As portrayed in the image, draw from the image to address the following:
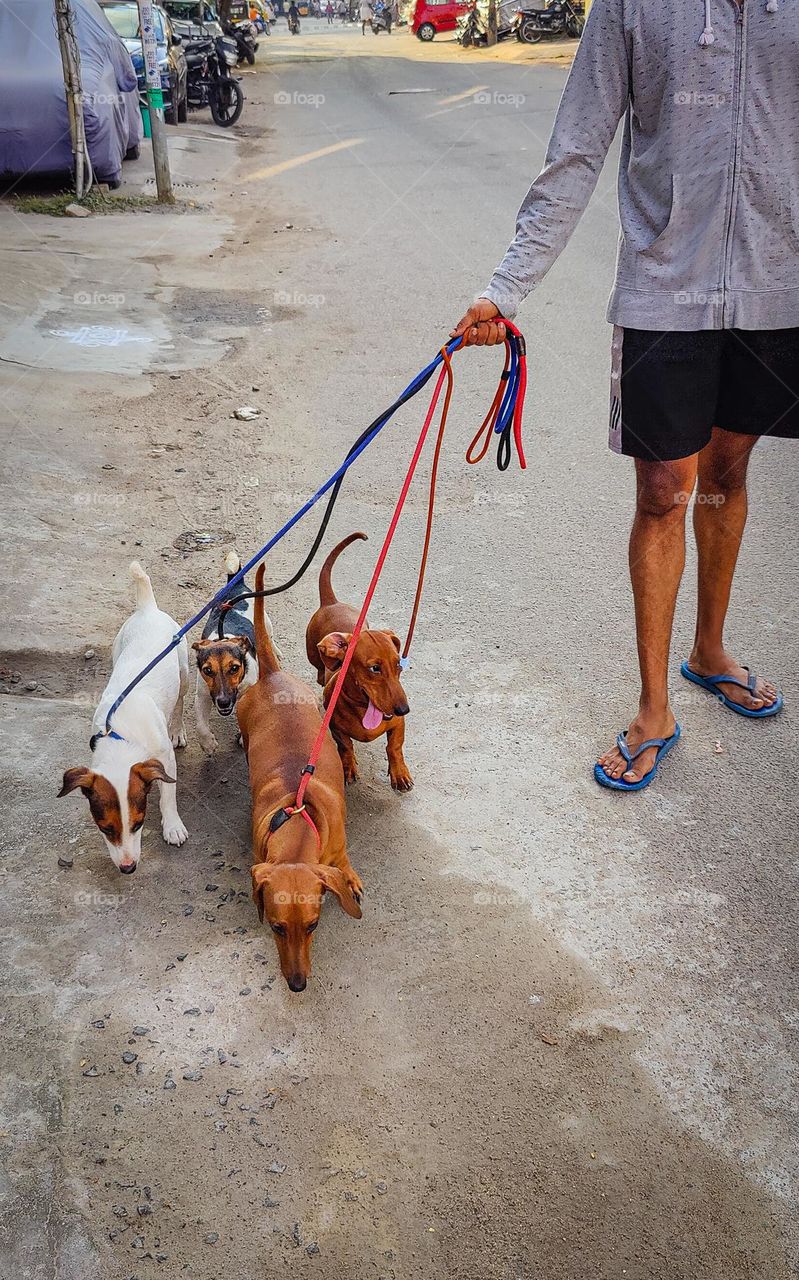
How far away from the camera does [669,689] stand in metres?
3.58

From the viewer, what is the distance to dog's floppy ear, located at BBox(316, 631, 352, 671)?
2916 millimetres

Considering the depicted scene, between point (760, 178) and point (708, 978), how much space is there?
203cm

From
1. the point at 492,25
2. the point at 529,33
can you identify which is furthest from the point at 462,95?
the point at 492,25

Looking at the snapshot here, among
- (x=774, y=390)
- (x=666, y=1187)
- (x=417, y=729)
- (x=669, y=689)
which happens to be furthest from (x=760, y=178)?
(x=666, y=1187)

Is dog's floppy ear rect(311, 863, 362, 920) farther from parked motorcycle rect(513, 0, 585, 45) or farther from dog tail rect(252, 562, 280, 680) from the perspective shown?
parked motorcycle rect(513, 0, 585, 45)

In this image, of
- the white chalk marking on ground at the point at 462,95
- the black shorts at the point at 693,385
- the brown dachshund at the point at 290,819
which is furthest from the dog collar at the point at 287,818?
the white chalk marking on ground at the point at 462,95

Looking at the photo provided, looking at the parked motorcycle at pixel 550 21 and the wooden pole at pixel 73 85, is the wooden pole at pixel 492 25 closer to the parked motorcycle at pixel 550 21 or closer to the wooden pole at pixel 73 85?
the parked motorcycle at pixel 550 21

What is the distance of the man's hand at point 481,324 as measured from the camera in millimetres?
2689

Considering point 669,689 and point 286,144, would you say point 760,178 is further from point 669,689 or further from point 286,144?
point 286,144

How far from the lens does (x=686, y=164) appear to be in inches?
103

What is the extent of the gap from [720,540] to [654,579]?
0.40 meters

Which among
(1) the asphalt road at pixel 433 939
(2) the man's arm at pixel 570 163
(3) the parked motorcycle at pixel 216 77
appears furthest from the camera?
(3) the parked motorcycle at pixel 216 77

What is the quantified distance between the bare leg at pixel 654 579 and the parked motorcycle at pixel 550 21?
30.1 m

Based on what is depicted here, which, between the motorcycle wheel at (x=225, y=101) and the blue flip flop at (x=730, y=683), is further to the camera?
the motorcycle wheel at (x=225, y=101)
